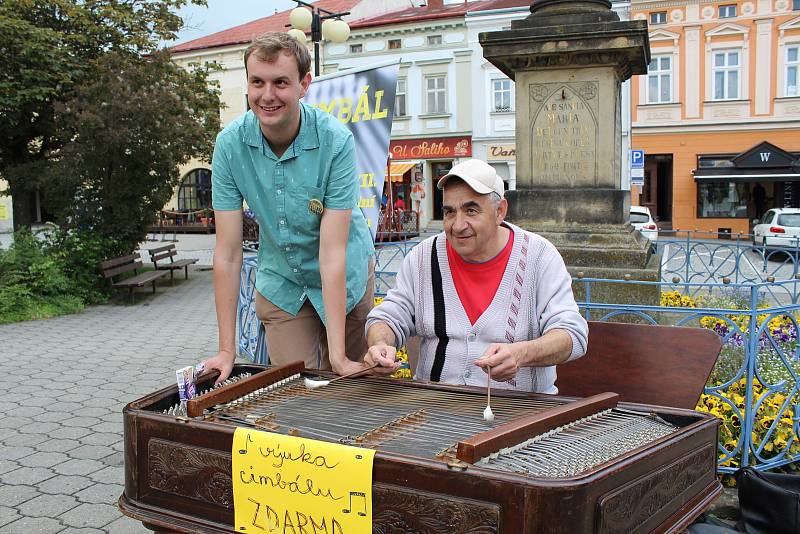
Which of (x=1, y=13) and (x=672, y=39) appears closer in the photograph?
(x=1, y=13)

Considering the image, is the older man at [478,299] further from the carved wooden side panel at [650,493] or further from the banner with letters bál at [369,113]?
the banner with letters bál at [369,113]

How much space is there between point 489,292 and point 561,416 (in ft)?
2.76

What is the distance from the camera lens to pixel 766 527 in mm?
3203

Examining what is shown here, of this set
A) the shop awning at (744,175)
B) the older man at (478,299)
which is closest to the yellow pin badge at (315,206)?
the older man at (478,299)

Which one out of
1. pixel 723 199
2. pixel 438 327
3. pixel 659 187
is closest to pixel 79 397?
pixel 438 327

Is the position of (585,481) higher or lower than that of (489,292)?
lower

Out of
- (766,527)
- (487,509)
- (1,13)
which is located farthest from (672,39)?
(487,509)

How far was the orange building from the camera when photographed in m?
27.2

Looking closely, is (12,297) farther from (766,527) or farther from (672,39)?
(672,39)

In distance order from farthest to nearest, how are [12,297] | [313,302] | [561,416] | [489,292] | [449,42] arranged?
1. [449,42]
2. [12,297]
3. [313,302]
4. [489,292]
5. [561,416]

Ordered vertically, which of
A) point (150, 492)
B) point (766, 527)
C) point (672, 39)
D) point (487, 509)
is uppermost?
point (672, 39)

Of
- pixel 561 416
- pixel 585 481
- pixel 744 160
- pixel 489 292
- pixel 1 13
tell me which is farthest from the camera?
pixel 744 160

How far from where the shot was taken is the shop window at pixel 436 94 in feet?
103

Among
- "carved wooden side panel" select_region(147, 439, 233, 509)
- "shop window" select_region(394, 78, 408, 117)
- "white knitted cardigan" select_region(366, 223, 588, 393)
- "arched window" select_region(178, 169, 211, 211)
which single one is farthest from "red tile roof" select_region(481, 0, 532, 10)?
"carved wooden side panel" select_region(147, 439, 233, 509)
